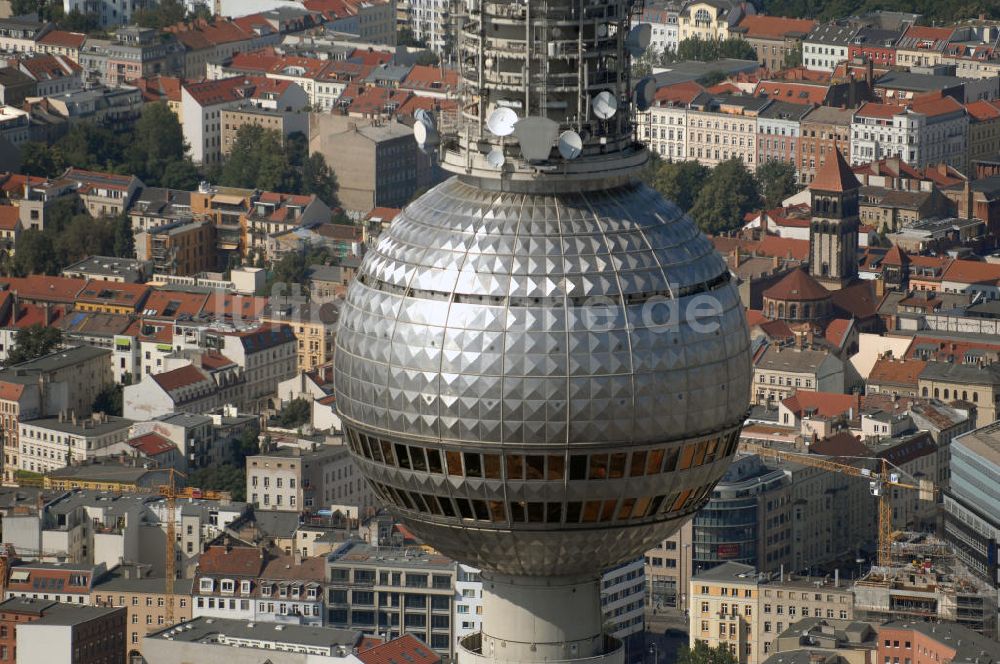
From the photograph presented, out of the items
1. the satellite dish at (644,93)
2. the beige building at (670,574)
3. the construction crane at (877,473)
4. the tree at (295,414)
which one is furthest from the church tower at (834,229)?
the satellite dish at (644,93)

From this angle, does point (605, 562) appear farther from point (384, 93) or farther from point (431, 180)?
point (384, 93)

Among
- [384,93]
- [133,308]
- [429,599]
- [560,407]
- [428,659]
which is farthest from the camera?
[384,93]

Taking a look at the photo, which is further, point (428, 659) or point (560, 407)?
point (428, 659)

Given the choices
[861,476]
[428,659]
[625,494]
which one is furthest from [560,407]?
[861,476]

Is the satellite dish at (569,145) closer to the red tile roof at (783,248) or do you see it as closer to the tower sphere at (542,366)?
the tower sphere at (542,366)

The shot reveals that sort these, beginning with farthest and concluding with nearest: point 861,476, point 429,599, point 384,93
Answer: point 384,93 < point 861,476 < point 429,599

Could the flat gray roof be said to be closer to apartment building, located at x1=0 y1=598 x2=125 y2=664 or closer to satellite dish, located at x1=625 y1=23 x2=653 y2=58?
apartment building, located at x1=0 y1=598 x2=125 y2=664

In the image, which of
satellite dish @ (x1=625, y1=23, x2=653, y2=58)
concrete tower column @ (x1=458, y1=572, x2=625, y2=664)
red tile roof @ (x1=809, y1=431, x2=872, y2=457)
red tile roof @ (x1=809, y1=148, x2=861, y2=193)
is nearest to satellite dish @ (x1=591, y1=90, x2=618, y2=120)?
satellite dish @ (x1=625, y1=23, x2=653, y2=58)
